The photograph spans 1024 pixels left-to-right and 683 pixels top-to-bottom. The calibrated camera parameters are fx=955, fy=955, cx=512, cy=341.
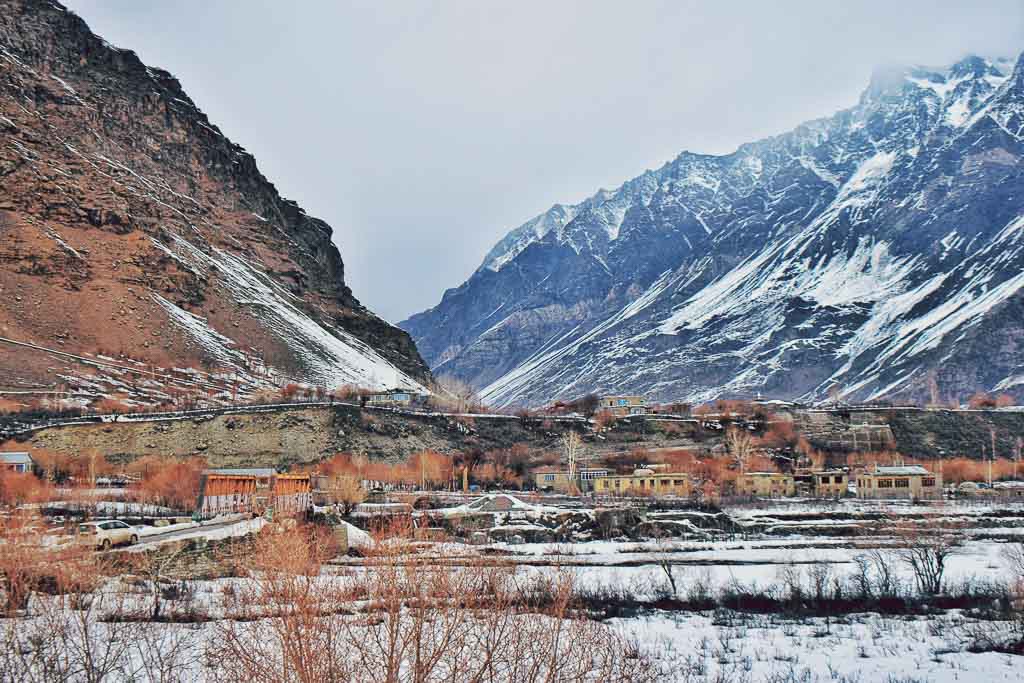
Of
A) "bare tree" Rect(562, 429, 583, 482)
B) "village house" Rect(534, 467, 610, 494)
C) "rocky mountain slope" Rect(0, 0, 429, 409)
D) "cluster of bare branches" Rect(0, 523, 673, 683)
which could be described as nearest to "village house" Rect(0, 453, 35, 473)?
"rocky mountain slope" Rect(0, 0, 429, 409)

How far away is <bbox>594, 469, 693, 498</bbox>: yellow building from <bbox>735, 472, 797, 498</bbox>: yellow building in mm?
4346

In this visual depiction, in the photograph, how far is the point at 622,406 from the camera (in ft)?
400

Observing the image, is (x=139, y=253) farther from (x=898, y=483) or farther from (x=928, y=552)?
(x=928, y=552)

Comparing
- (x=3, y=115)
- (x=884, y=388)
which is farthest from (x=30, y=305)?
(x=884, y=388)

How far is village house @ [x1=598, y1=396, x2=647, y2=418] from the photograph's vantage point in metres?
115

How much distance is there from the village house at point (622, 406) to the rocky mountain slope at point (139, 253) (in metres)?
33.1

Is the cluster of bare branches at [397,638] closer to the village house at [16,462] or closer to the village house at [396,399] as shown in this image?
the village house at [16,462]

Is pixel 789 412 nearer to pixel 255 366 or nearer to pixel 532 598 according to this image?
pixel 255 366

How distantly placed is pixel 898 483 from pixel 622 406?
5034cm

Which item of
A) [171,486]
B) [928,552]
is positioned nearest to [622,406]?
[171,486]

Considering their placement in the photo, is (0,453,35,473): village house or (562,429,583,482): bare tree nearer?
(0,453,35,473): village house

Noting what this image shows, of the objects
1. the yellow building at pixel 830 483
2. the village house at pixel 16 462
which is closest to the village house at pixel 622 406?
the yellow building at pixel 830 483

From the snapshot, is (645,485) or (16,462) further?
(645,485)

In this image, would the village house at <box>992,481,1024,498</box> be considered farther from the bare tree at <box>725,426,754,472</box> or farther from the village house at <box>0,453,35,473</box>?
the village house at <box>0,453,35,473</box>
